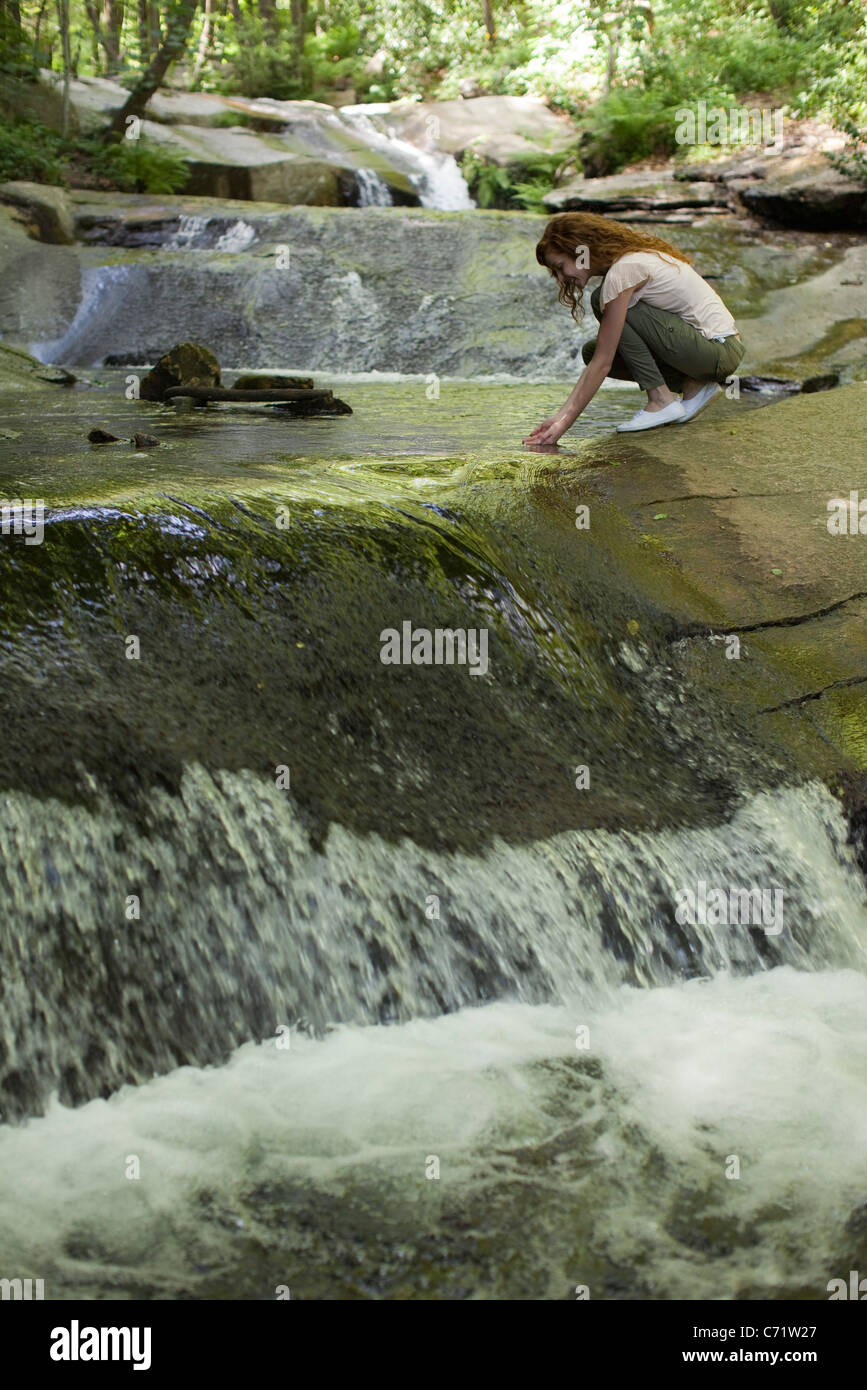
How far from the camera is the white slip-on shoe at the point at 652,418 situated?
258 inches

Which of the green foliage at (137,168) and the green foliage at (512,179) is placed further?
the green foliage at (512,179)

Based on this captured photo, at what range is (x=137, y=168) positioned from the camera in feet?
53.0

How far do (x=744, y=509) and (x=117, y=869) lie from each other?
3435mm

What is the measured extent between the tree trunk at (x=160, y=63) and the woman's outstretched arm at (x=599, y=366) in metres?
12.0

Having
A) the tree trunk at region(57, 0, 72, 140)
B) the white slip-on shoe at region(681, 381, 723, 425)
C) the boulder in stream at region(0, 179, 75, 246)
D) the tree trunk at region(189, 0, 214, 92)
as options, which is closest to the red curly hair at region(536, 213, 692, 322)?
the white slip-on shoe at region(681, 381, 723, 425)

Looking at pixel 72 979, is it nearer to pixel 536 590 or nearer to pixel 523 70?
pixel 536 590

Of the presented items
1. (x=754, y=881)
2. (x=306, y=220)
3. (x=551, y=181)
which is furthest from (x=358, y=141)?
(x=754, y=881)

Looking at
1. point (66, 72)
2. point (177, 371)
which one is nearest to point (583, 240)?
point (177, 371)

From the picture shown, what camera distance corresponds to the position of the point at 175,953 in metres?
3.05

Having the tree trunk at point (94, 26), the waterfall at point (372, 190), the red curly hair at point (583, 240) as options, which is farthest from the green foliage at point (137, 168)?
the red curly hair at point (583, 240)

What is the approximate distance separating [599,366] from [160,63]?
13069 mm

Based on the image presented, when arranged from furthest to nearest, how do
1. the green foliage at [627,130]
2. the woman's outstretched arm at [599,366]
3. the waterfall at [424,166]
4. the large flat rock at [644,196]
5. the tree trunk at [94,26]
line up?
the tree trunk at [94,26]
the waterfall at [424,166]
the green foliage at [627,130]
the large flat rock at [644,196]
the woman's outstretched arm at [599,366]

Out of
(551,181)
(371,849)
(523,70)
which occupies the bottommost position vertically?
(371,849)

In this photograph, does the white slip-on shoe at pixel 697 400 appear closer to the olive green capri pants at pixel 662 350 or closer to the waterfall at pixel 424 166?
the olive green capri pants at pixel 662 350
